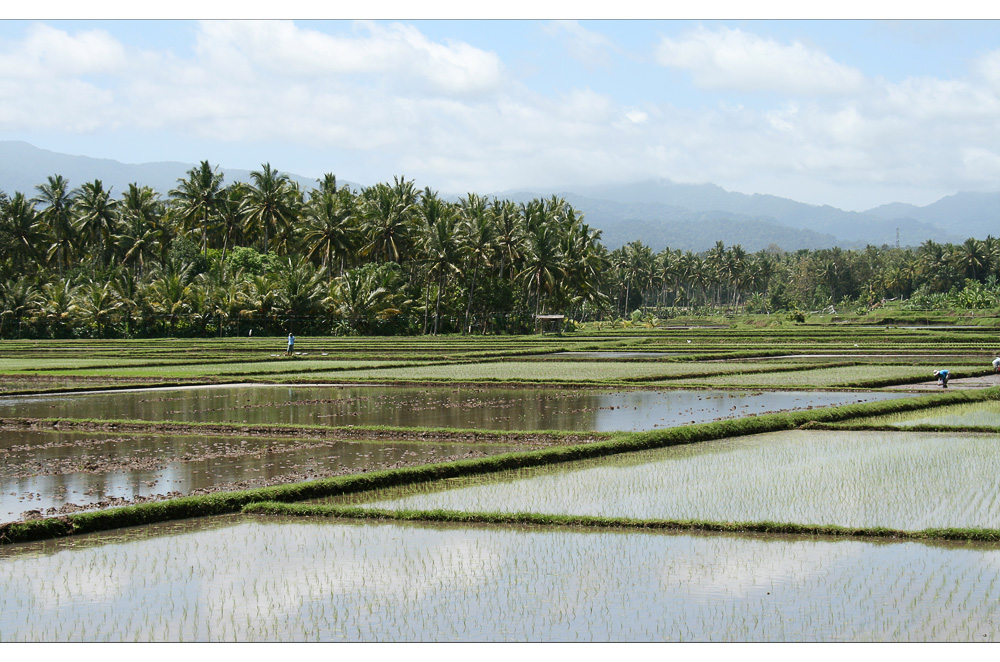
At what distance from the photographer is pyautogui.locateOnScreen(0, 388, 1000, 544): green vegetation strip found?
8.23 m

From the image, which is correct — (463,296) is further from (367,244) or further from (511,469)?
(511,469)

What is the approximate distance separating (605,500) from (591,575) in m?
2.61

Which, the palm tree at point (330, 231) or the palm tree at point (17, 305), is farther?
the palm tree at point (330, 231)

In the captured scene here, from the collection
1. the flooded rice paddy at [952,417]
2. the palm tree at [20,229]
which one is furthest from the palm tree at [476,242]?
the flooded rice paddy at [952,417]

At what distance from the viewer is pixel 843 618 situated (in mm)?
5797

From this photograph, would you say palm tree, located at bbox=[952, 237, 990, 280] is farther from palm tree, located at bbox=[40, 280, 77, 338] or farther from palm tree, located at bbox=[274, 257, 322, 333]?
palm tree, located at bbox=[40, 280, 77, 338]

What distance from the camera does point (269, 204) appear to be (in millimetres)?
62562

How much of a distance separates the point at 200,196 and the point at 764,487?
2347 inches

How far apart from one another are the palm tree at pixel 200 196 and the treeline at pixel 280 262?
0.14 metres

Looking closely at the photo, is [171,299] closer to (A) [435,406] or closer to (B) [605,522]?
(A) [435,406]

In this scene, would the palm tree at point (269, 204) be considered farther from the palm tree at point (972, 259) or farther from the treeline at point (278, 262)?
the palm tree at point (972, 259)

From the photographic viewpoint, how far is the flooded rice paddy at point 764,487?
870cm

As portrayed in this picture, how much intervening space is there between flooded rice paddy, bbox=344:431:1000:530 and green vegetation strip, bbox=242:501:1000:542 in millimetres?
265

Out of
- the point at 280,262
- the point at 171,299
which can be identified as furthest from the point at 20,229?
the point at 280,262
